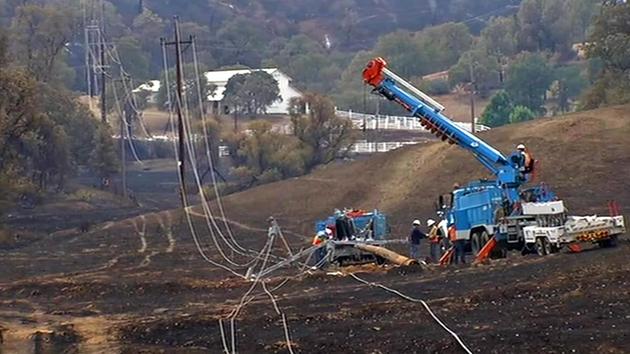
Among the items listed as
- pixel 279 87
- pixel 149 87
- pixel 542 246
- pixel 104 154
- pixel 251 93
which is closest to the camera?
pixel 542 246

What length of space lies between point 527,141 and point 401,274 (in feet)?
94.0

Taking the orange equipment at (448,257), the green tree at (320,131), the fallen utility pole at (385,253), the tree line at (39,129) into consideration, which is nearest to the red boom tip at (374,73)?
the fallen utility pole at (385,253)

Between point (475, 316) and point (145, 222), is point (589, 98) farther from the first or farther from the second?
point (475, 316)

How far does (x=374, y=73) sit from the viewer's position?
35.1 m

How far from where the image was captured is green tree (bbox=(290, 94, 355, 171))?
8012 cm

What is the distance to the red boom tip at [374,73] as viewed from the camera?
35.1m

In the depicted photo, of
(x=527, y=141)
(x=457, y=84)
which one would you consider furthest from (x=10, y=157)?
(x=457, y=84)

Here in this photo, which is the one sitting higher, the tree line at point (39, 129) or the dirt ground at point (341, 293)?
the tree line at point (39, 129)

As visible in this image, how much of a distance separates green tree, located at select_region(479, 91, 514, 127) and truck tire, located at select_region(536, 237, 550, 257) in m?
70.5

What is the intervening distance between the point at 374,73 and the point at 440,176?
932 inches

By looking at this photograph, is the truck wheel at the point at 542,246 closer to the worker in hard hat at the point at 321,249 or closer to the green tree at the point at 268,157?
the worker in hard hat at the point at 321,249

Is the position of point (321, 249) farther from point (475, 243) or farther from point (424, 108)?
point (424, 108)

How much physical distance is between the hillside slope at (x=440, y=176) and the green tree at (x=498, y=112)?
36.8 metres

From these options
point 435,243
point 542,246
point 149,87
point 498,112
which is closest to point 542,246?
point 542,246
